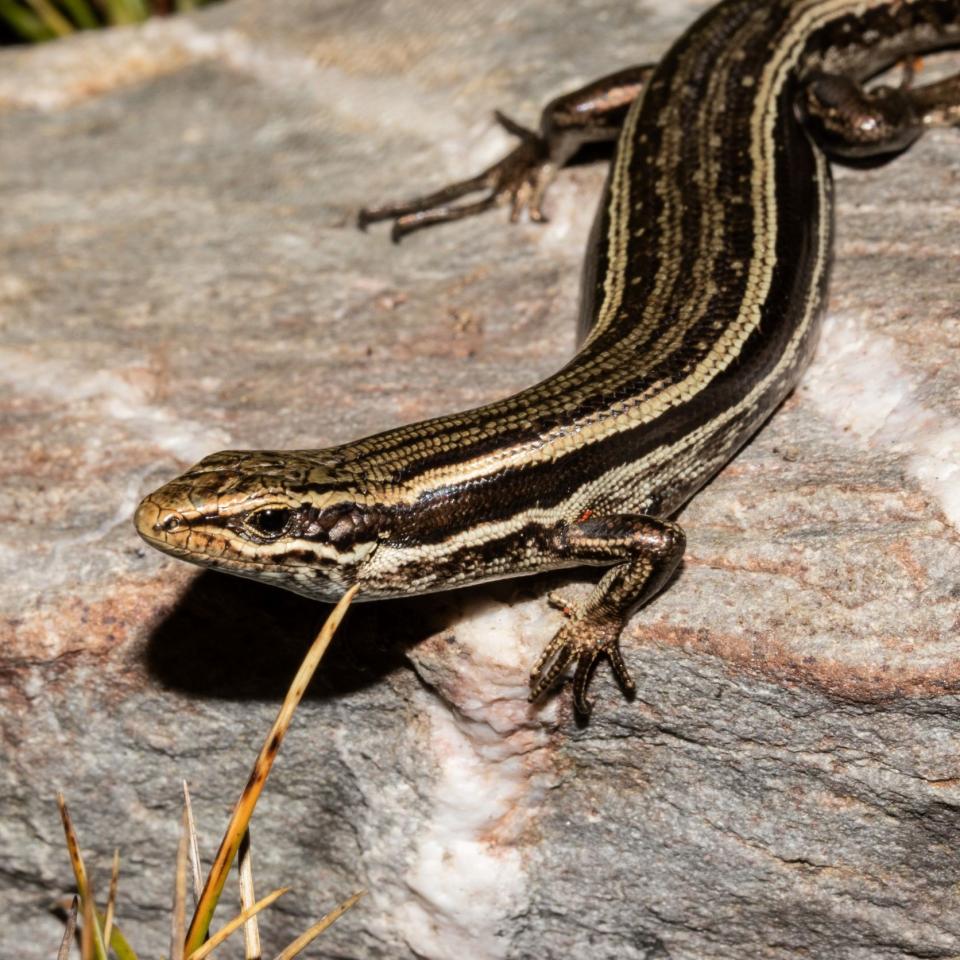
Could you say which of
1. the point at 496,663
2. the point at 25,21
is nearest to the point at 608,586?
the point at 496,663

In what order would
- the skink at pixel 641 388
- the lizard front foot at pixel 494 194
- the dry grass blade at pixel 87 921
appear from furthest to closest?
the lizard front foot at pixel 494 194, the skink at pixel 641 388, the dry grass blade at pixel 87 921

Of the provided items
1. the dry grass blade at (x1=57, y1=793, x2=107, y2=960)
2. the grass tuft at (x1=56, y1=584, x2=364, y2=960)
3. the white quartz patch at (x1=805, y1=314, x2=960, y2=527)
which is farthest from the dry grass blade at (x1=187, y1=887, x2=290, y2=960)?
the white quartz patch at (x1=805, y1=314, x2=960, y2=527)

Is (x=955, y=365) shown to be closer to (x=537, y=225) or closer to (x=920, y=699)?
(x=920, y=699)

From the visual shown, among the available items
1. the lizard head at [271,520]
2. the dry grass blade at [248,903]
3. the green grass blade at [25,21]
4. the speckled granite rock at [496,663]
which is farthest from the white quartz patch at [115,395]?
the green grass blade at [25,21]

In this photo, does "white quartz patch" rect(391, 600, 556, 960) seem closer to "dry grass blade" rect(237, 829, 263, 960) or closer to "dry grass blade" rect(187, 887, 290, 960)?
"dry grass blade" rect(237, 829, 263, 960)

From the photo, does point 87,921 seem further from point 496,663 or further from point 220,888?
point 496,663

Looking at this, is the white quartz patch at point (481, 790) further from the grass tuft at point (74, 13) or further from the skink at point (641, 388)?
the grass tuft at point (74, 13)
